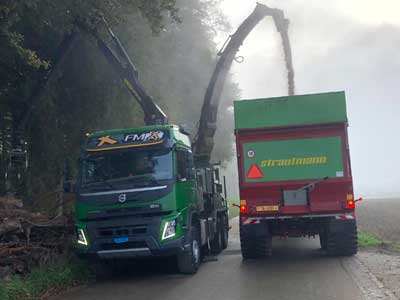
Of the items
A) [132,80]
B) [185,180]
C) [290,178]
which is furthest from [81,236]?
[132,80]

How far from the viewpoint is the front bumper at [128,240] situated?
10773 mm

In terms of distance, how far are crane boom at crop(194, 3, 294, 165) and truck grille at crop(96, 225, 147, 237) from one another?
20.1 ft

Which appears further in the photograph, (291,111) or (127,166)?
(291,111)

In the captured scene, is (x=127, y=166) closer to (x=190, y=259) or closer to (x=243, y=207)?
(x=190, y=259)

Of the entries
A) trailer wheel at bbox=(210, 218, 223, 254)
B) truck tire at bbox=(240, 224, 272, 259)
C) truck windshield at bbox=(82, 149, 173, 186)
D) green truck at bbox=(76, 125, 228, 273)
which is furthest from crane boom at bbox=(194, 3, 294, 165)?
truck windshield at bbox=(82, 149, 173, 186)

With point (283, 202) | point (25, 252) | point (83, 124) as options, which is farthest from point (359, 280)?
point (83, 124)

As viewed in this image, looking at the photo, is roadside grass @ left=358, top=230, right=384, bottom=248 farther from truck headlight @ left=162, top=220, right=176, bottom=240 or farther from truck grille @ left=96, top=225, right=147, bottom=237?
truck grille @ left=96, top=225, right=147, bottom=237

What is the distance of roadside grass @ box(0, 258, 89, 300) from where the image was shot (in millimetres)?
9273

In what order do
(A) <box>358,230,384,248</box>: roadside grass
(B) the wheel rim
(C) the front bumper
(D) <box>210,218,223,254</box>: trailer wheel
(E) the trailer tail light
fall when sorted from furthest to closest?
(D) <box>210,218,223,254</box>: trailer wheel
(A) <box>358,230,384,248</box>: roadside grass
(E) the trailer tail light
(B) the wheel rim
(C) the front bumper

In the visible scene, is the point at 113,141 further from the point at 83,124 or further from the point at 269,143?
the point at 83,124

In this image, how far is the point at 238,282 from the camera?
10.5m

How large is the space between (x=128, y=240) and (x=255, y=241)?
3.72 m

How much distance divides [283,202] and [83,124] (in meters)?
10.4

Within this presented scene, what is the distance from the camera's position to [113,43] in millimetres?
17359
